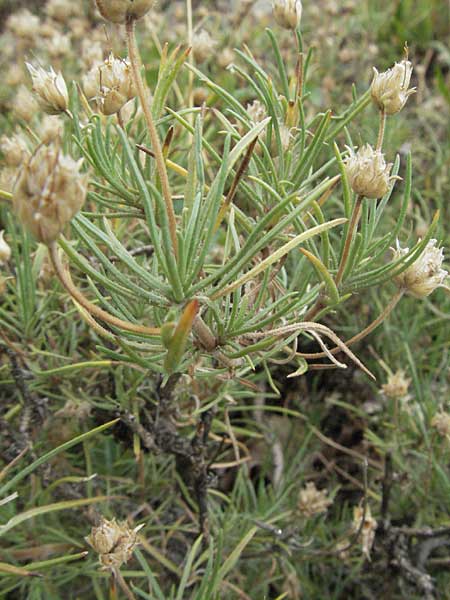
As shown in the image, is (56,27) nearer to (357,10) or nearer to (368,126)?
(368,126)

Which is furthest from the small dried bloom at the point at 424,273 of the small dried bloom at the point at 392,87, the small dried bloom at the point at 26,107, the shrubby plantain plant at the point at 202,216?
the small dried bloom at the point at 26,107

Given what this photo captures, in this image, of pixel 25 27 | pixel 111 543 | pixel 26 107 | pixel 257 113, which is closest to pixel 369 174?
pixel 257 113

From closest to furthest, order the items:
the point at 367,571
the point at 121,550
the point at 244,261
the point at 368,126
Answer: the point at 244,261, the point at 121,550, the point at 367,571, the point at 368,126

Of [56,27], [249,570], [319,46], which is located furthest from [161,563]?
[319,46]

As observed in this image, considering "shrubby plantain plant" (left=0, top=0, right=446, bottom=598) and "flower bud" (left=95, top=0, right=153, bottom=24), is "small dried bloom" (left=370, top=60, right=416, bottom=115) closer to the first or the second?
"shrubby plantain plant" (left=0, top=0, right=446, bottom=598)

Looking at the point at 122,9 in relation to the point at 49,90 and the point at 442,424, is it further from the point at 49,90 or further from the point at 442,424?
the point at 442,424

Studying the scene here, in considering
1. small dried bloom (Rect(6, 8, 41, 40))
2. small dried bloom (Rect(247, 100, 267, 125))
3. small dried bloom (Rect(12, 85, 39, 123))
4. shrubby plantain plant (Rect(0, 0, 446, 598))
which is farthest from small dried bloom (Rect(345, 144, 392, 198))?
small dried bloom (Rect(6, 8, 41, 40))
